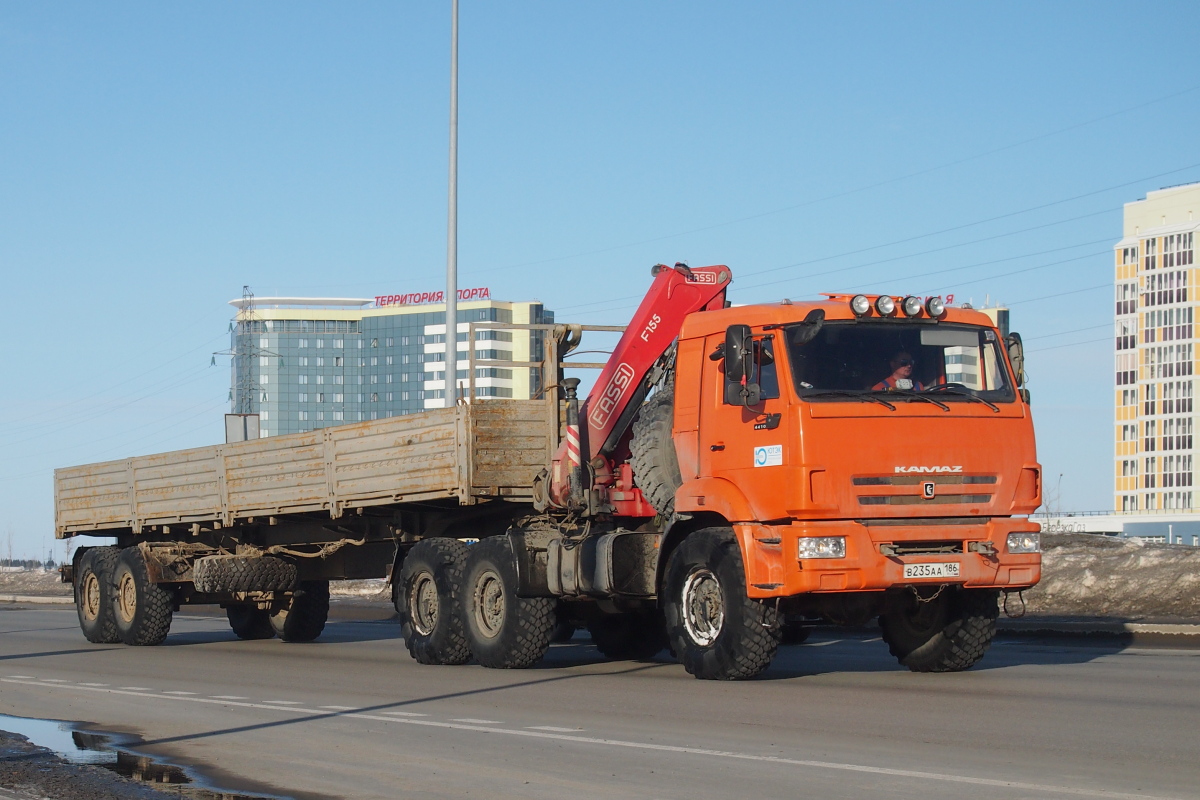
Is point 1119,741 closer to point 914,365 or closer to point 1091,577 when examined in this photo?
point 914,365

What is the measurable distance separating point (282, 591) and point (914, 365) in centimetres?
1046

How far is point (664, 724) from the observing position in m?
9.73

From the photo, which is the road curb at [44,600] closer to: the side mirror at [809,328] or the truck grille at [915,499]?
the side mirror at [809,328]

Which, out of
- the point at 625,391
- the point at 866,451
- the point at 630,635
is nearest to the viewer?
the point at 866,451

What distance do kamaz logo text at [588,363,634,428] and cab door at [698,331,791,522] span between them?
163 cm

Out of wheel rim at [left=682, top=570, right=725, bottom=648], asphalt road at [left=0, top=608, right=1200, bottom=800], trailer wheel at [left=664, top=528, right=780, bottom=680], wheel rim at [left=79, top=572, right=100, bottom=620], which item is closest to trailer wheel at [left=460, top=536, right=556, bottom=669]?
asphalt road at [left=0, top=608, right=1200, bottom=800]

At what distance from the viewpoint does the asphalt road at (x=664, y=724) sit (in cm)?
747

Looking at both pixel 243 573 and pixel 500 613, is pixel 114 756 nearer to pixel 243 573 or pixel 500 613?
pixel 500 613

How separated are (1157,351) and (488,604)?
137m

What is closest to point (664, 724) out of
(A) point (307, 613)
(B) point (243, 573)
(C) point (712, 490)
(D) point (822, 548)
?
(D) point (822, 548)

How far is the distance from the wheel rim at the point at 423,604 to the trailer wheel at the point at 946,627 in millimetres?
4890

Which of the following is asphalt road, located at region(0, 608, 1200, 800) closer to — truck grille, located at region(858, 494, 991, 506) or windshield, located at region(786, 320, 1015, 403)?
truck grille, located at region(858, 494, 991, 506)

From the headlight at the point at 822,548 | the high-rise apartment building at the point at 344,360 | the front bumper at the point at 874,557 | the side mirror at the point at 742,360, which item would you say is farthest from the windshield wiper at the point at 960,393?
the high-rise apartment building at the point at 344,360

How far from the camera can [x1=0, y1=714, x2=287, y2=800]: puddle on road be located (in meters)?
7.77
